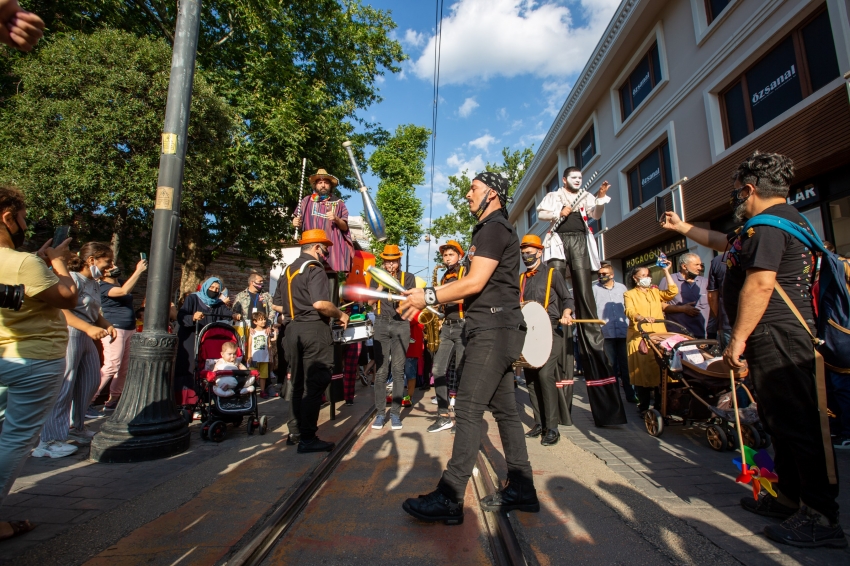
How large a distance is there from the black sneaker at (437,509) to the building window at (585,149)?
1721 centimetres

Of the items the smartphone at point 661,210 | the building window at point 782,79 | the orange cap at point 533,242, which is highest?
the building window at point 782,79

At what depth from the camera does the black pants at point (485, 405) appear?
8.72 feet

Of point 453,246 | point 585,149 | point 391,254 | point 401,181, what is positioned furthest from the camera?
point 401,181

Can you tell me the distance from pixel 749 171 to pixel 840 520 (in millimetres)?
2074

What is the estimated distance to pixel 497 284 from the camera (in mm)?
2881

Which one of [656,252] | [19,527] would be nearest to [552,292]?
[19,527]

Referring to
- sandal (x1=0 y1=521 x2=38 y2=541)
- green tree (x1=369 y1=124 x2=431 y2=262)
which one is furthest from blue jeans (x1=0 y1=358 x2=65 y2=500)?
green tree (x1=369 y1=124 x2=431 y2=262)

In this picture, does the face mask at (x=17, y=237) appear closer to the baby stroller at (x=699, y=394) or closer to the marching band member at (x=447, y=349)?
the marching band member at (x=447, y=349)

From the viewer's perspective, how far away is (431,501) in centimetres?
260

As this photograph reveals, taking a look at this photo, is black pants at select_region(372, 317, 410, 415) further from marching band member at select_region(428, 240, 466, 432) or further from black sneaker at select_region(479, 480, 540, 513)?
black sneaker at select_region(479, 480, 540, 513)

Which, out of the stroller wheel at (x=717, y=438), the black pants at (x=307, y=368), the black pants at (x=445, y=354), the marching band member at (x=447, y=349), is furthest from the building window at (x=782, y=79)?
the black pants at (x=307, y=368)

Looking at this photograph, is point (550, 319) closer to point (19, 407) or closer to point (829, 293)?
point (829, 293)

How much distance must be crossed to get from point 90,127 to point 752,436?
13.3 metres

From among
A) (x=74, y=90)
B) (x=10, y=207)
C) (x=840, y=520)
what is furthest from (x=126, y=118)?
(x=840, y=520)
